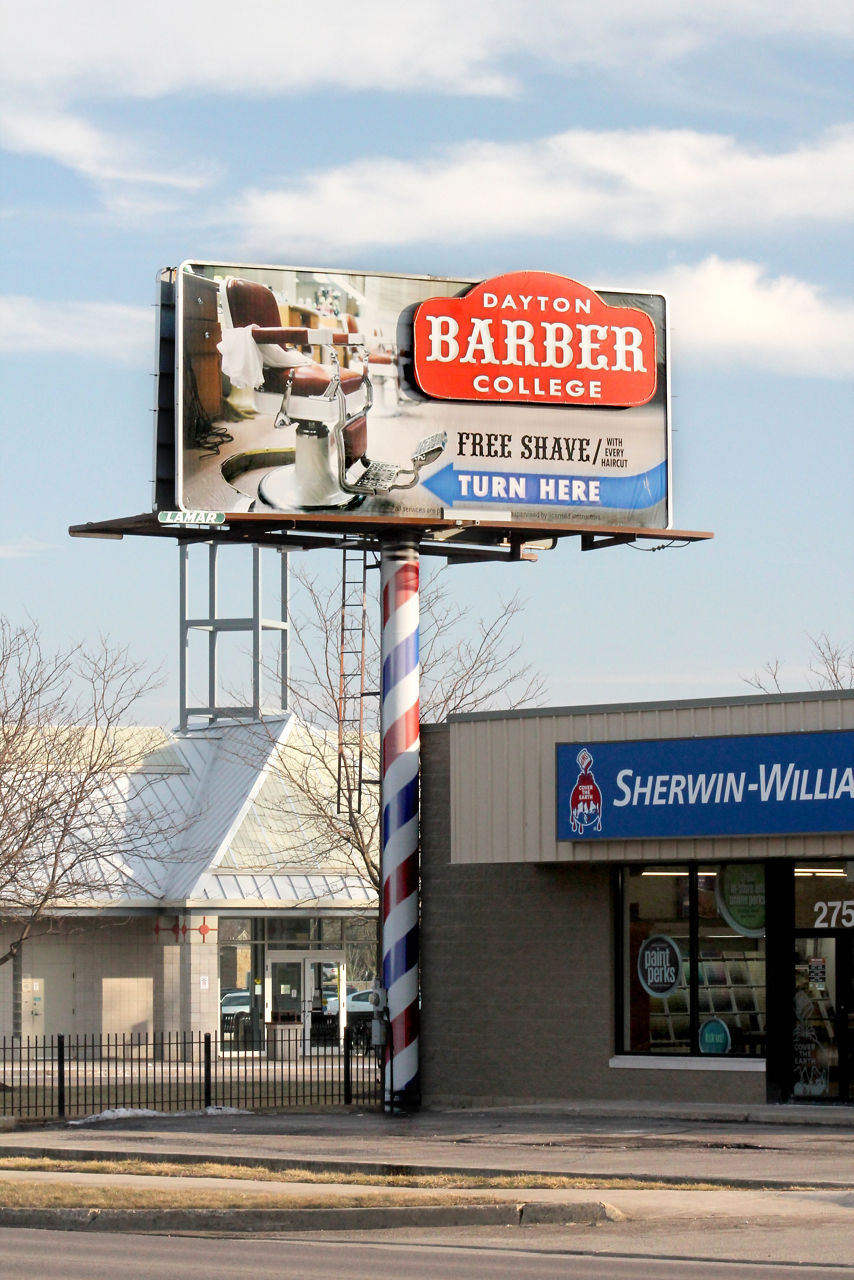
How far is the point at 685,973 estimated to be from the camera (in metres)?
26.1

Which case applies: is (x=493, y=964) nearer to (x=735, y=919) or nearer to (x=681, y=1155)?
(x=735, y=919)

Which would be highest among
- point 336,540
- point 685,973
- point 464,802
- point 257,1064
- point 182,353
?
point 182,353

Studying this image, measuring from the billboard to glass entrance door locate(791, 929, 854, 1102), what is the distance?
22.3 feet

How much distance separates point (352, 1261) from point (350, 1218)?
2410mm

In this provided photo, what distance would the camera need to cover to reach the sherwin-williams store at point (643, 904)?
80.5ft

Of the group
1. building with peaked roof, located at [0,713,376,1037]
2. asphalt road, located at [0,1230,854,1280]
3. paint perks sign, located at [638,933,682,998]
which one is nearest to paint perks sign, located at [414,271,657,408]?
paint perks sign, located at [638,933,682,998]

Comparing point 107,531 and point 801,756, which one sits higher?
point 107,531

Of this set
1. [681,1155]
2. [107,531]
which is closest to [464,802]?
[107,531]

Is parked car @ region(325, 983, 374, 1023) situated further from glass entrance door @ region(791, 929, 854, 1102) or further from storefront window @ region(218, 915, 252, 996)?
glass entrance door @ region(791, 929, 854, 1102)

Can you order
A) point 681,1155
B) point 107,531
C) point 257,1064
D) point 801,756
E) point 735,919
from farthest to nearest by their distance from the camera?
point 257,1064
point 107,531
point 735,919
point 801,756
point 681,1155

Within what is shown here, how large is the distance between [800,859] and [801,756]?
6.23 ft

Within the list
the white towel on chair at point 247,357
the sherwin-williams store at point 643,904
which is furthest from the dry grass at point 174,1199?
the white towel on chair at point 247,357

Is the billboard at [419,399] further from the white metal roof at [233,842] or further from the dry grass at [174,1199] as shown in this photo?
the white metal roof at [233,842]

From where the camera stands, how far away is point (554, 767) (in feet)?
86.3
